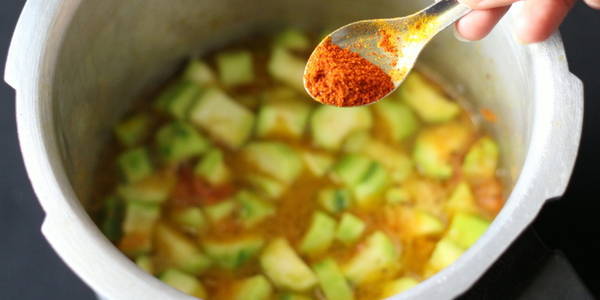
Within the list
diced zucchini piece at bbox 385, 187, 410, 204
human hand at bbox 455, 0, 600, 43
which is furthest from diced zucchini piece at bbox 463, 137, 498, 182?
human hand at bbox 455, 0, 600, 43

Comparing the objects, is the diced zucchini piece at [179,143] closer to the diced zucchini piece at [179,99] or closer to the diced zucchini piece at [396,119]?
the diced zucchini piece at [179,99]

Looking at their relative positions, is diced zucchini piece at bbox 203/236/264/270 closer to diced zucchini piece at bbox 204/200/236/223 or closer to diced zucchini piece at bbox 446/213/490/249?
diced zucchini piece at bbox 204/200/236/223

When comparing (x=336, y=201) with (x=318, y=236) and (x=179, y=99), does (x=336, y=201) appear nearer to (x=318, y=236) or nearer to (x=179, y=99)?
(x=318, y=236)

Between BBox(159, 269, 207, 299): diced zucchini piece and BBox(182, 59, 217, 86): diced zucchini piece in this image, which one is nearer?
BBox(159, 269, 207, 299): diced zucchini piece

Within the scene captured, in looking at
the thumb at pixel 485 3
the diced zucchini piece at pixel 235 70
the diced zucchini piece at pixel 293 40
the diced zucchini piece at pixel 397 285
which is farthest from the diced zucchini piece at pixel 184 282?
the thumb at pixel 485 3

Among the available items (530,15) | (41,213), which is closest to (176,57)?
(41,213)

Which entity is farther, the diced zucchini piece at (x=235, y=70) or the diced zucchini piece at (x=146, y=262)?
the diced zucchini piece at (x=235, y=70)
